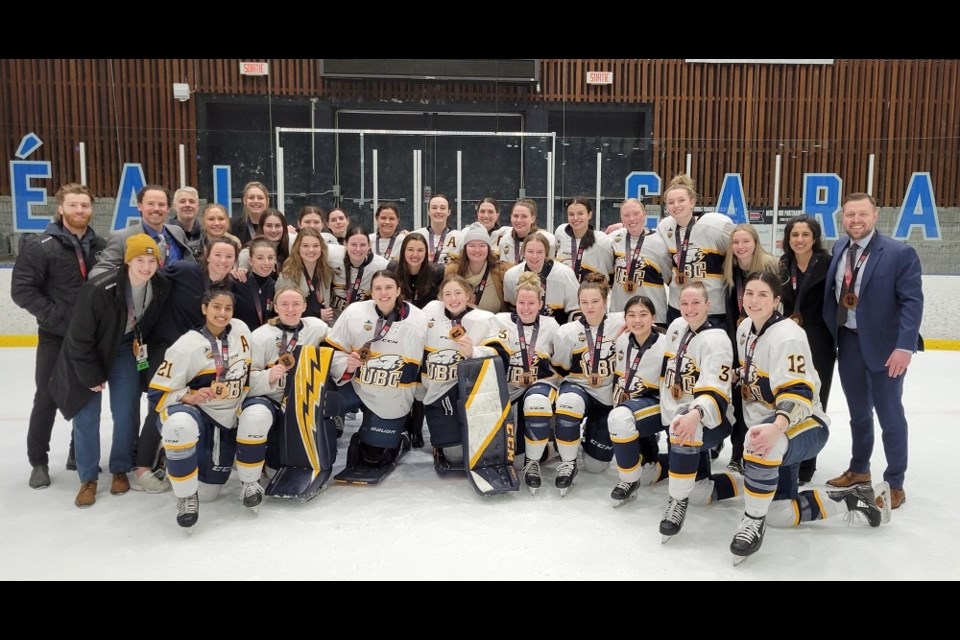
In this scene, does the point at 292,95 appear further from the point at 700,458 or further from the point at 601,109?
the point at 700,458

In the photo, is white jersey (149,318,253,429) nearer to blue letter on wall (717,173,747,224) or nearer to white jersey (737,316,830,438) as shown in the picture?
white jersey (737,316,830,438)

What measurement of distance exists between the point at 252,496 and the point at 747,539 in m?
1.94

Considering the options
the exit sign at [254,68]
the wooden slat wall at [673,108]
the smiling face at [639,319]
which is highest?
the exit sign at [254,68]

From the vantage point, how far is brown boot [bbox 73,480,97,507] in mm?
3111

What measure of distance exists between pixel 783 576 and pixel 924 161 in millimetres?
6371

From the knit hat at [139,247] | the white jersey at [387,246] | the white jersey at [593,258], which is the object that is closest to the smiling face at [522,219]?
the white jersey at [593,258]

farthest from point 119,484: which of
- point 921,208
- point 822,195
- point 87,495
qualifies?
point 921,208

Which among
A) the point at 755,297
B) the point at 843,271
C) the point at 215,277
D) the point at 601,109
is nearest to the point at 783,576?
the point at 755,297

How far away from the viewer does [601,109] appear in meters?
8.50

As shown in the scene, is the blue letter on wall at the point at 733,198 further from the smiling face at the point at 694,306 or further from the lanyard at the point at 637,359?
the smiling face at the point at 694,306

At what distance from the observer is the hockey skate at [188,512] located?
2.78 meters

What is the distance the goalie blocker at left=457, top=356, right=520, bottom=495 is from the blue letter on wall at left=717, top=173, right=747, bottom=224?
4.92 metres

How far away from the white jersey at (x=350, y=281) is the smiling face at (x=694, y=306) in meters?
1.81

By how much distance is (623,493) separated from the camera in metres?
3.13
